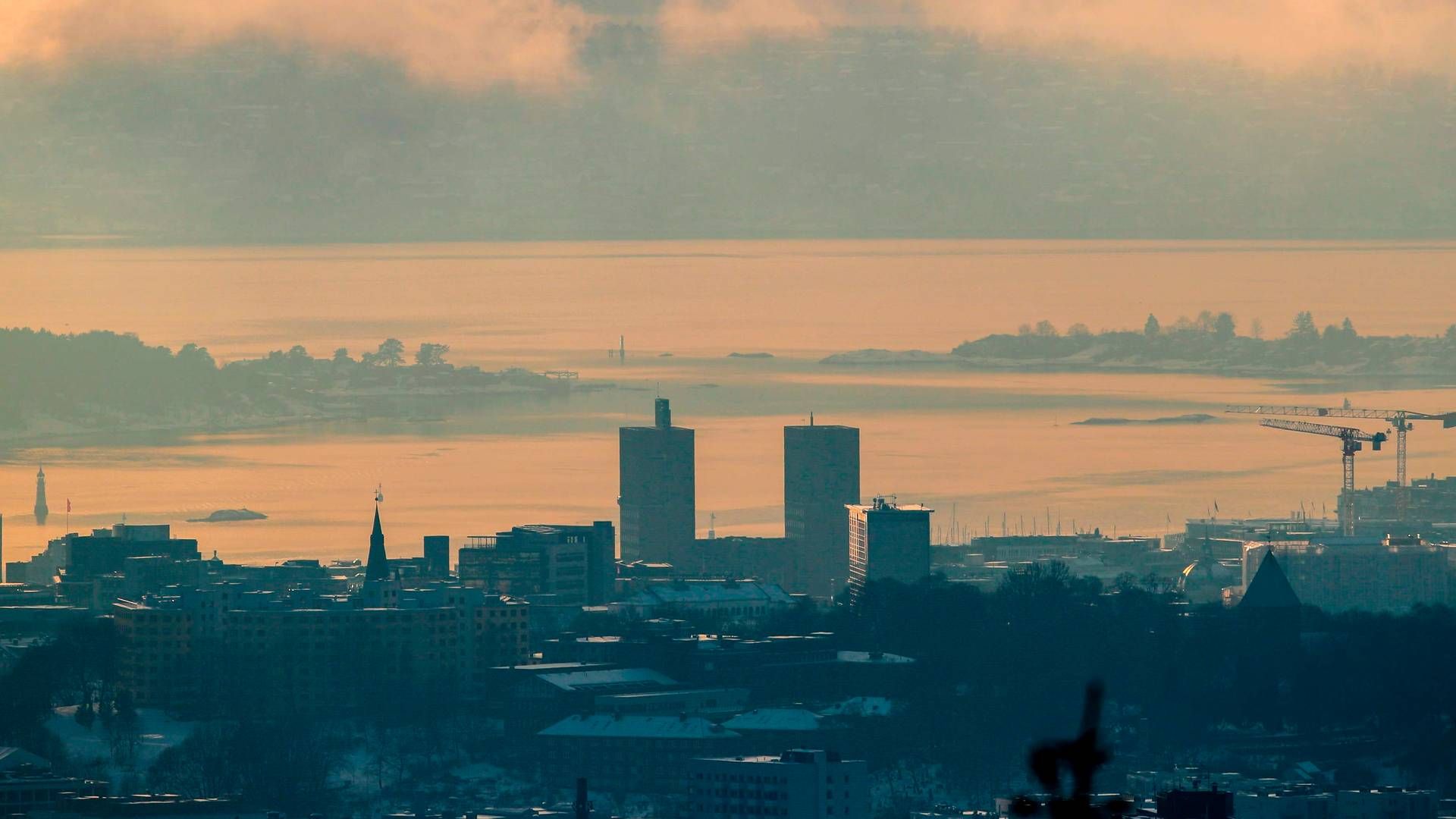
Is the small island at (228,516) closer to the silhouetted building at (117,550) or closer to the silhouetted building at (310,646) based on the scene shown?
the silhouetted building at (117,550)

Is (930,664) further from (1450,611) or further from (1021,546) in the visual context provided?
(1021,546)

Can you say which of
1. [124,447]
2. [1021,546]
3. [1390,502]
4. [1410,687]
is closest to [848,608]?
[1410,687]

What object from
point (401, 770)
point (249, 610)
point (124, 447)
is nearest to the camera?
point (401, 770)

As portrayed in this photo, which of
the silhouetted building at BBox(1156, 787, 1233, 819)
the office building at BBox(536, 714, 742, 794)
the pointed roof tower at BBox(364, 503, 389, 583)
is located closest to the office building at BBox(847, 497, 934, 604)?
the pointed roof tower at BBox(364, 503, 389, 583)

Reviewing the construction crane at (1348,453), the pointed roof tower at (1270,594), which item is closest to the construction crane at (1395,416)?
the construction crane at (1348,453)

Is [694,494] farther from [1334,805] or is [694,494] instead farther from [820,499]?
[1334,805]

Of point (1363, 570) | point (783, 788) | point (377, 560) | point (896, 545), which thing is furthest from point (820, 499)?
point (783, 788)
